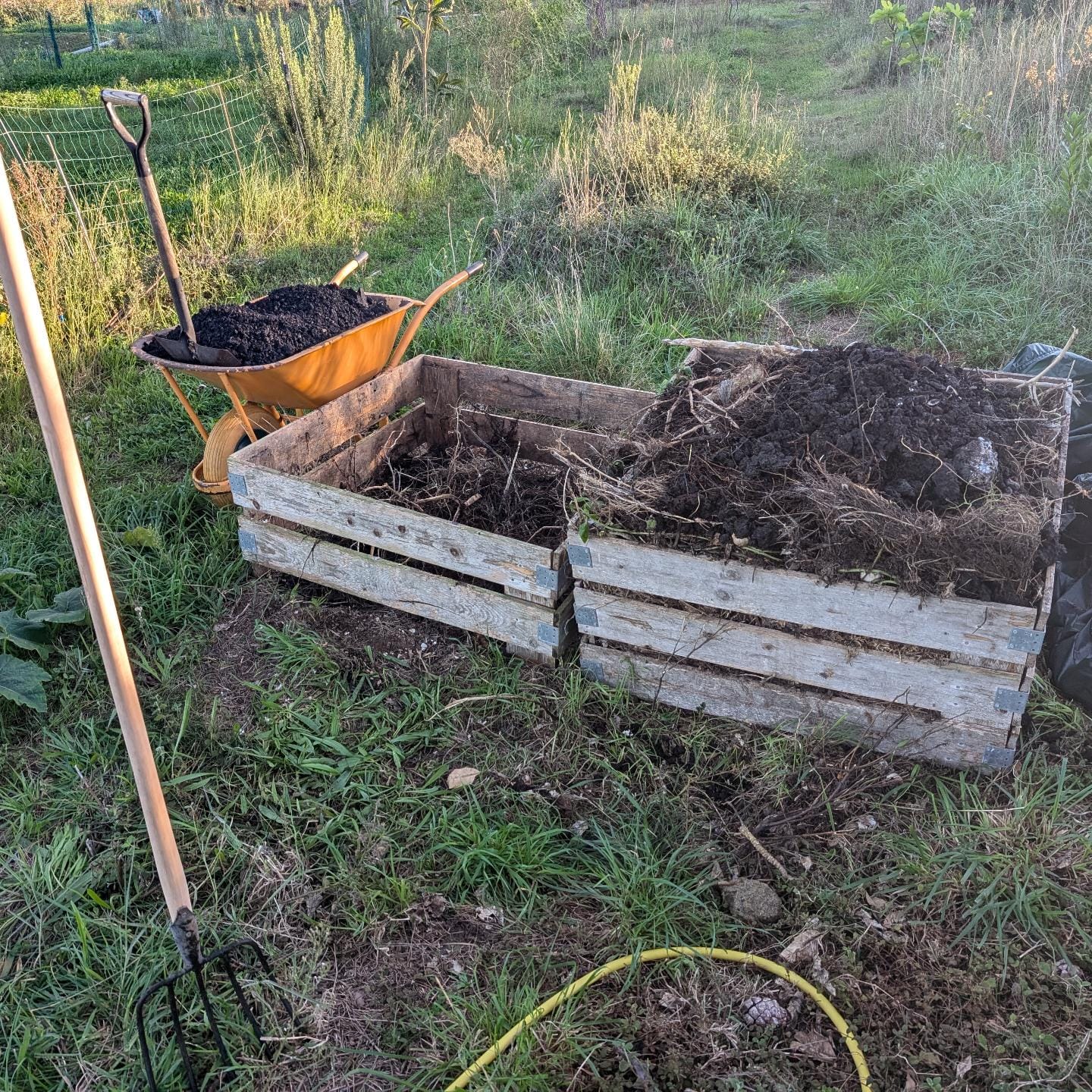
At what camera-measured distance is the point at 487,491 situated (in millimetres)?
3764

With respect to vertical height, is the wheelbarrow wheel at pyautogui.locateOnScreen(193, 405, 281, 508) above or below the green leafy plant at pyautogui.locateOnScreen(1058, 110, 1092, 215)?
below

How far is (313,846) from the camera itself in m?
2.65

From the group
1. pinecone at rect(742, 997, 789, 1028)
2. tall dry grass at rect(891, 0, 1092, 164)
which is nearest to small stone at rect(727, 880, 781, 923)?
pinecone at rect(742, 997, 789, 1028)

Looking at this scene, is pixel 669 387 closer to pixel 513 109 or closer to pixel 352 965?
Result: pixel 352 965

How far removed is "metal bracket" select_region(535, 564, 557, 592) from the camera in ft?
9.75

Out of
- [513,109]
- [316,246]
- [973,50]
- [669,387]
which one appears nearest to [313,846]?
[669,387]

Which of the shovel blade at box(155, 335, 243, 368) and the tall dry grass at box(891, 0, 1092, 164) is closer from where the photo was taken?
the shovel blade at box(155, 335, 243, 368)

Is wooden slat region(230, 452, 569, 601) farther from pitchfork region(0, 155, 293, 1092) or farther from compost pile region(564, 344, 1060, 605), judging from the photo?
pitchfork region(0, 155, 293, 1092)

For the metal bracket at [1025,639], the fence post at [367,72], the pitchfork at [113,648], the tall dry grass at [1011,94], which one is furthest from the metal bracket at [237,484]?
the fence post at [367,72]

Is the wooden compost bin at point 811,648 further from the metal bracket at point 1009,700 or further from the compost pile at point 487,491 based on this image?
the compost pile at point 487,491

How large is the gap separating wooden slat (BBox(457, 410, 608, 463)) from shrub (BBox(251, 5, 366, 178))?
4.60 m

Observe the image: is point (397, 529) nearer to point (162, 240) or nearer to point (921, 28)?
point (162, 240)

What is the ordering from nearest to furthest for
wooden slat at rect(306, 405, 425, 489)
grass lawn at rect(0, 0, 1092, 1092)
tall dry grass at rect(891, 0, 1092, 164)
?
1. grass lawn at rect(0, 0, 1092, 1092)
2. wooden slat at rect(306, 405, 425, 489)
3. tall dry grass at rect(891, 0, 1092, 164)

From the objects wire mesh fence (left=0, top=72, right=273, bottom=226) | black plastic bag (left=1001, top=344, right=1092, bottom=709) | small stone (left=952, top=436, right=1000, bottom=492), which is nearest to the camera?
small stone (left=952, top=436, right=1000, bottom=492)
